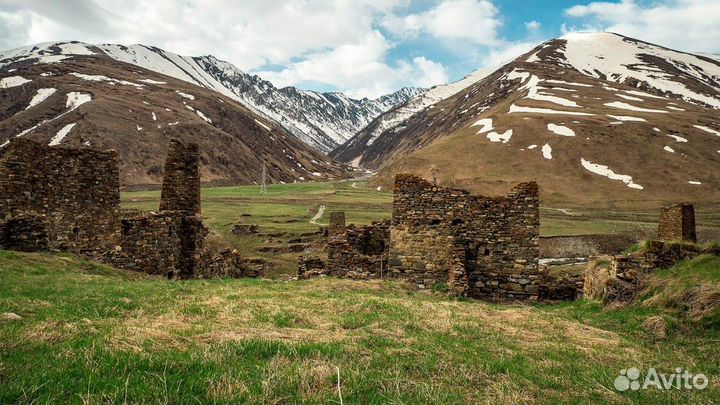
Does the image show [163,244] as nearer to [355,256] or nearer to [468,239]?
[355,256]

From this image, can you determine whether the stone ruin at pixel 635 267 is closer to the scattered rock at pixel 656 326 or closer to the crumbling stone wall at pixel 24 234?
the scattered rock at pixel 656 326

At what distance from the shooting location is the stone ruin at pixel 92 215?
60.4ft

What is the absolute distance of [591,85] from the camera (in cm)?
16312

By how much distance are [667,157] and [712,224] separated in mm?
46376

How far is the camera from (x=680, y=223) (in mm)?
23984

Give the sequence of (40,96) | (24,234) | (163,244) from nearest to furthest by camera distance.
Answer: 1. (24,234)
2. (163,244)
3. (40,96)

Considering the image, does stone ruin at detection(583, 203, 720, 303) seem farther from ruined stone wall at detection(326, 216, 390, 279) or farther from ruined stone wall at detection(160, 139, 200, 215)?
ruined stone wall at detection(160, 139, 200, 215)

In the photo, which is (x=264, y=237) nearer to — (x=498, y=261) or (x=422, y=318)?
(x=498, y=261)

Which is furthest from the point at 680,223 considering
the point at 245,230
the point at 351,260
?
the point at 245,230

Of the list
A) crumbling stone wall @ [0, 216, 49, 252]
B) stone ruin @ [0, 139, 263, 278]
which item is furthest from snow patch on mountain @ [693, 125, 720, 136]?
crumbling stone wall @ [0, 216, 49, 252]

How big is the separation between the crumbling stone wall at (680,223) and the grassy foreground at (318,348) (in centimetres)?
1241

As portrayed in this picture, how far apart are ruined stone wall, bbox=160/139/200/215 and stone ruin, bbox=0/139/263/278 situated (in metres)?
0.05

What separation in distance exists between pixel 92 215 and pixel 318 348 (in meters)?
18.1

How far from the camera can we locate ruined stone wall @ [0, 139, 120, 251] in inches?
728
